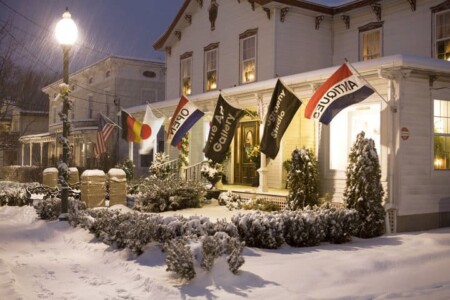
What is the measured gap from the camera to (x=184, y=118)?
15.9 metres

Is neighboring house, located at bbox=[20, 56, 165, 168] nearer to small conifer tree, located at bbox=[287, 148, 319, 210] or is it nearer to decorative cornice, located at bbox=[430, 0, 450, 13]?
small conifer tree, located at bbox=[287, 148, 319, 210]

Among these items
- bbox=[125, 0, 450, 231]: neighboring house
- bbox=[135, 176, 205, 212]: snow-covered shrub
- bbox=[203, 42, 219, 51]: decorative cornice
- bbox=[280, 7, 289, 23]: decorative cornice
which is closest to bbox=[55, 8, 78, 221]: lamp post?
bbox=[135, 176, 205, 212]: snow-covered shrub

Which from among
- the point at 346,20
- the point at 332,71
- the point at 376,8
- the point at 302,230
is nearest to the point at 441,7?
the point at 376,8

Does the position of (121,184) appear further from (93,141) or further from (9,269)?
(93,141)

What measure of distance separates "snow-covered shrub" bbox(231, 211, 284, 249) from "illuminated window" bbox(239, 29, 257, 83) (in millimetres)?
9554

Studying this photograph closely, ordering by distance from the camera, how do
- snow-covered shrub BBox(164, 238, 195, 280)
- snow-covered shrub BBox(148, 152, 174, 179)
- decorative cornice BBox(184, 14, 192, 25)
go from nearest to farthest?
snow-covered shrub BBox(164, 238, 195, 280), snow-covered shrub BBox(148, 152, 174, 179), decorative cornice BBox(184, 14, 192, 25)

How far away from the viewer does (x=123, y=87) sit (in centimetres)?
3128

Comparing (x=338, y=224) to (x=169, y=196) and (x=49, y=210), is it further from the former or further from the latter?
(x=49, y=210)

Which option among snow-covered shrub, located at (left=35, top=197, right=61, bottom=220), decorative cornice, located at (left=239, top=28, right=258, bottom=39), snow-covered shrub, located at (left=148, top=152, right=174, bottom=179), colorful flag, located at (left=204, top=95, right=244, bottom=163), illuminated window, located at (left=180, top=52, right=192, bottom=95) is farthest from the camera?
illuminated window, located at (left=180, top=52, right=192, bottom=95)

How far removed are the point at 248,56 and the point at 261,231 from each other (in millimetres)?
10606

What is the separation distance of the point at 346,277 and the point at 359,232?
3.85 meters

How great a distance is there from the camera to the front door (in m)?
18.4

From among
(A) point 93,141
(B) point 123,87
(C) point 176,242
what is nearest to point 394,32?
(C) point 176,242

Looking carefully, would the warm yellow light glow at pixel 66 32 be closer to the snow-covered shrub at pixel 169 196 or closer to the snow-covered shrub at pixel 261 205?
the snow-covered shrub at pixel 169 196
